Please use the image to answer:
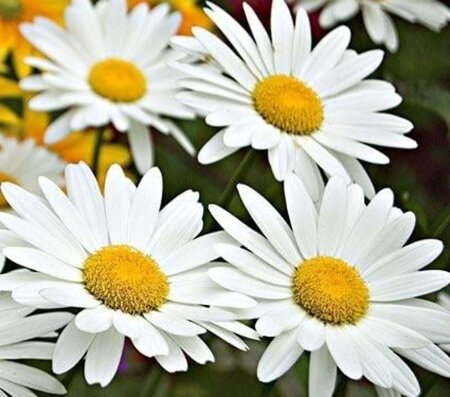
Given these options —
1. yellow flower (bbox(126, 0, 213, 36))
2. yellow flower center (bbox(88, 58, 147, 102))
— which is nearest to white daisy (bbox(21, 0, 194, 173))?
yellow flower center (bbox(88, 58, 147, 102))

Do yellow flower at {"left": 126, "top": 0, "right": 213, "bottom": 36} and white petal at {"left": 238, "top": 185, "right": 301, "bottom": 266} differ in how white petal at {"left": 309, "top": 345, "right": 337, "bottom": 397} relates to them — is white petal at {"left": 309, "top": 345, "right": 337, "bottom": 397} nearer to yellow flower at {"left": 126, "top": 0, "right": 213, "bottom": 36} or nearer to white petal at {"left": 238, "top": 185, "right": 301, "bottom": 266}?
white petal at {"left": 238, "top": 185, "right": 301, "bottom": 266}

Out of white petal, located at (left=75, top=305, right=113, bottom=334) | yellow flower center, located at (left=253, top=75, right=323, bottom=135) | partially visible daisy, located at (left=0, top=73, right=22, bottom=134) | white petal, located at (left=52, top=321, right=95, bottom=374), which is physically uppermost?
yellow flower center, located at (left=253, top=75, right=323, bottom=135)

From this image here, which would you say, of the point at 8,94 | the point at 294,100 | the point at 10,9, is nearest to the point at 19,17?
the point at 10,9

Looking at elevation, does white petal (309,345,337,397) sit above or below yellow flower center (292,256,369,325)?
below

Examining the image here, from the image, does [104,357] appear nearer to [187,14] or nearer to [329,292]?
[329,292]

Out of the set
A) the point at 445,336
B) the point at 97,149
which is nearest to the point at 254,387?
the point at 97,149

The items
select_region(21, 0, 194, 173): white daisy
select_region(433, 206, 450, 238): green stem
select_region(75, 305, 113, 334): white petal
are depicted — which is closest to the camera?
select_region(75, 305, 113, 334): white petal

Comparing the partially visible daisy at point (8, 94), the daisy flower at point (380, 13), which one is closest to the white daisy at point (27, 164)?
the partially visible daisy at point (8, 94)
